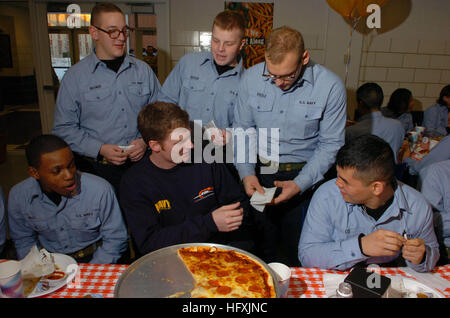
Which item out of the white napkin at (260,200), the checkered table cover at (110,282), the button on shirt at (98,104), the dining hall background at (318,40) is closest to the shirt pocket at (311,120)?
the white napkin at (260,200)

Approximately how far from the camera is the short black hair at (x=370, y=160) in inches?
67.4

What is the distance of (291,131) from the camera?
2.46 metres

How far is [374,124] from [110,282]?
2.88m

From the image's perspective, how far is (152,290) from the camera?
1284 millimetres

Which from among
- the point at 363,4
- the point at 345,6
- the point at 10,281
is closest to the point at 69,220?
the point at 10,281

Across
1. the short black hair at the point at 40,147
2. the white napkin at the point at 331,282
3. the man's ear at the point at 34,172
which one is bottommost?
the white napkin at the point at 331,282

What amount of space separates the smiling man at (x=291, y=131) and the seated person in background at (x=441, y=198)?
A: 0.60 meters

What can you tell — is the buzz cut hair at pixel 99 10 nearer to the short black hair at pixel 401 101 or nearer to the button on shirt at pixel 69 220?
the button on shirt at pixel 69 220

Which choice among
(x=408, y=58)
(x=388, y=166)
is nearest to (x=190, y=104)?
(x=388, y=166)

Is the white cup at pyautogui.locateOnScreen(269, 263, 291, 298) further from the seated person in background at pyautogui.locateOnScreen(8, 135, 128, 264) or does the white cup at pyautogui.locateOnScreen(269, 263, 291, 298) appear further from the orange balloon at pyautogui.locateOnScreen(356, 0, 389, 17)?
the orange balloon at pyautogui.locateOnScreen(356, 0, 389, 17)

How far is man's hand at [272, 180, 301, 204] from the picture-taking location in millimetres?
2244

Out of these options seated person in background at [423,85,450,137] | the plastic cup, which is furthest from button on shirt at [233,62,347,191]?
seated person in background at [423,85,450,137]

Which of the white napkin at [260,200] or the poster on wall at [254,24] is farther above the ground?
the poster on wall at [254,24]

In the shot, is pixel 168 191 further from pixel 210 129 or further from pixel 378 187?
pixel 378 187
